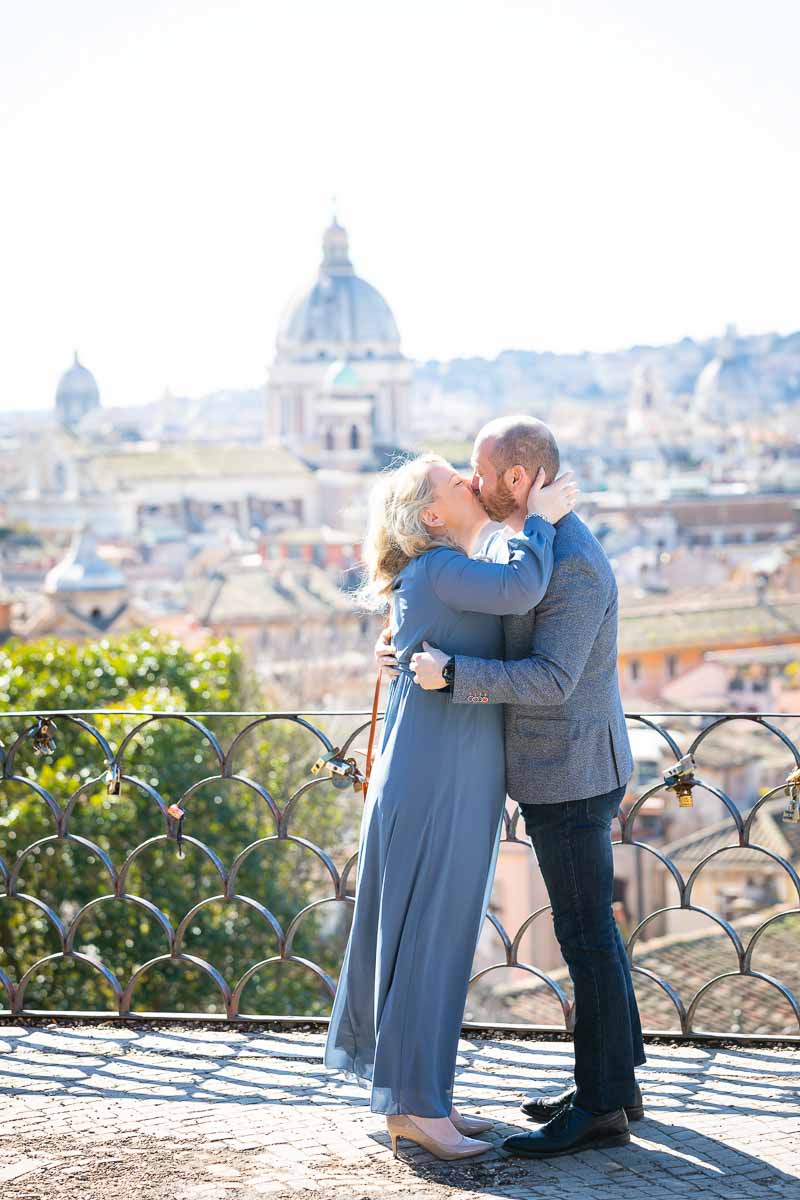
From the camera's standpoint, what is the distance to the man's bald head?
276cm

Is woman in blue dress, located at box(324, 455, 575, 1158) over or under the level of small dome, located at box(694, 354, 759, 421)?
under

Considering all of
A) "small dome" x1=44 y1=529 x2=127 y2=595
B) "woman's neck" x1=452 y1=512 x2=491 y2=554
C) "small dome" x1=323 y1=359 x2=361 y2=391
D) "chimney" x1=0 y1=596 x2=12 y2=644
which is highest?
"small dome" x1=323 y1=359 x2=361 y2=391

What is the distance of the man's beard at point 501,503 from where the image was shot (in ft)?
9.20

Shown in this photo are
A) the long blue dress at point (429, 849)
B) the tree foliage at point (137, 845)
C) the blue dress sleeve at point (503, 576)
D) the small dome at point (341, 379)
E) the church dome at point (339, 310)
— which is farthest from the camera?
the church dome at point (339, 310)

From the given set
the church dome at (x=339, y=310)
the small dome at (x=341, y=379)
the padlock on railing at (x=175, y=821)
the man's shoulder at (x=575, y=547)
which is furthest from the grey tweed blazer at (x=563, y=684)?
the church dome at (x=339, y=310)

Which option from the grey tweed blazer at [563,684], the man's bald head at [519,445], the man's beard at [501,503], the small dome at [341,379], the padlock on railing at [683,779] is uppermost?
the small dome at [341,379]

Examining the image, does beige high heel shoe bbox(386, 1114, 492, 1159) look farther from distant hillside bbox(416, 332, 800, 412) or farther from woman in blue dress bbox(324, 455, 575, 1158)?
distant hillside bbox(416, 332, 800, 412)

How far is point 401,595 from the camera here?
2828 millimetres

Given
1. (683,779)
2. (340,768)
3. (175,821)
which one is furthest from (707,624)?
(340,768)

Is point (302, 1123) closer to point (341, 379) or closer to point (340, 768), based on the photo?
point (340, 768)

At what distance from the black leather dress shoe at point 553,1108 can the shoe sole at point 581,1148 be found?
7 cm

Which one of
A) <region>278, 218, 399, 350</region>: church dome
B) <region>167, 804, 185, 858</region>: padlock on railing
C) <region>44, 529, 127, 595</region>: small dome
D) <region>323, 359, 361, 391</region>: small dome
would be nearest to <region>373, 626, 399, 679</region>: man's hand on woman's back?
<region>167, 804, 185, 858</region>: padlock on railing

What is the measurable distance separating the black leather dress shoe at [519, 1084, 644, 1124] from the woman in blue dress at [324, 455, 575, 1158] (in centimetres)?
17

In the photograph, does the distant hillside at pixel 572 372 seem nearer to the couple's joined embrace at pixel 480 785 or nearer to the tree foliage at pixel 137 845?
the tree foliage at pixel 137 845
